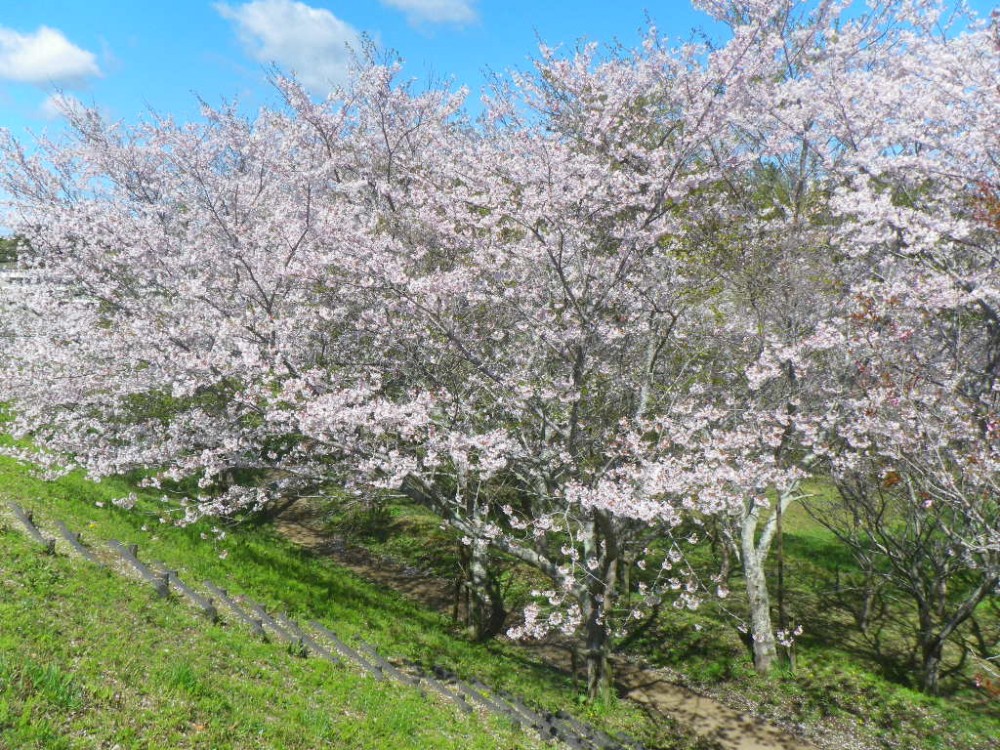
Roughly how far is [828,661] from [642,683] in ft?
12.1

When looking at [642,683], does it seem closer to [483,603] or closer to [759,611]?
[759,611]

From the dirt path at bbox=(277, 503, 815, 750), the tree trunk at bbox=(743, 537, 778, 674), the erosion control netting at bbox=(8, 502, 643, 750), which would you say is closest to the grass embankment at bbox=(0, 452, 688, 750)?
the erosion control netting at bbox=(8, 502, 643, 750)

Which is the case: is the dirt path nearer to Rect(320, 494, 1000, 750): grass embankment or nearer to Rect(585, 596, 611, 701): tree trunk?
Rect(320, 494, 1000, 750): grass embankment

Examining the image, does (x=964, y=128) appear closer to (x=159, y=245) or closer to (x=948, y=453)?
(x=948, y=453)

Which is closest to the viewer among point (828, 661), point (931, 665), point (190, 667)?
point (190, 667)

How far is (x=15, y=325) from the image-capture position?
604 inches

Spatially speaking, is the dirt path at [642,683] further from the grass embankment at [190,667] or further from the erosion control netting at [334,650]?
the erosion control netting at [334,650]

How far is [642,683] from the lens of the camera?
34.6 feet

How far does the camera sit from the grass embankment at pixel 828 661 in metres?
9.25

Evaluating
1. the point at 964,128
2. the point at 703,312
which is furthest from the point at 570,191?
the point at 964,128

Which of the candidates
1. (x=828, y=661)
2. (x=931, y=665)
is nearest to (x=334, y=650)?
(x=828, y=661)

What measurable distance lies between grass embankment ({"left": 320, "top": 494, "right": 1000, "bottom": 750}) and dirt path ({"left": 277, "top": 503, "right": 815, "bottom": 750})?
0.43m

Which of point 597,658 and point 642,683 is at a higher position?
point 597,658

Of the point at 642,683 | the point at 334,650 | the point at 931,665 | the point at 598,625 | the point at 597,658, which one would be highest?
the point at 931,665
